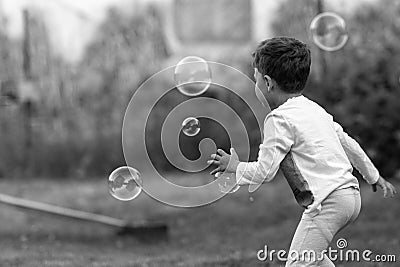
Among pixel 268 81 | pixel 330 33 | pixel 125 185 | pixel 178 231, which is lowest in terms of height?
pixel 178 231

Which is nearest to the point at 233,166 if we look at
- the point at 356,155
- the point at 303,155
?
the point at 303,155

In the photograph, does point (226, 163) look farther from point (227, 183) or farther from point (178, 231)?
point (178, 231)

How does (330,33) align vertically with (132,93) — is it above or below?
above

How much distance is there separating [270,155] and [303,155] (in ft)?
0.57

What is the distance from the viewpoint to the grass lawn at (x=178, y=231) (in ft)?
23.5

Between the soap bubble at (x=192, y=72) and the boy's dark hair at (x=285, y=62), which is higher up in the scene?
the boy's dark hair at (x=285, y=62)

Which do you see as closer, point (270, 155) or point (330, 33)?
point (270, 155)

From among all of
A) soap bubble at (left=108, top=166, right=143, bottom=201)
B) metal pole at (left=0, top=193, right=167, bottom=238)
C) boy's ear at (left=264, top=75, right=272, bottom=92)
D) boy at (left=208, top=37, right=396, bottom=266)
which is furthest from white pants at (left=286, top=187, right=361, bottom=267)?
metal pole at (left=0, top=193, right=167, bottom=238)

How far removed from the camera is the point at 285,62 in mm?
4047

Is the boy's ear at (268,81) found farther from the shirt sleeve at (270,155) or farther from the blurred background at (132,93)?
the blurred background at (132,93)

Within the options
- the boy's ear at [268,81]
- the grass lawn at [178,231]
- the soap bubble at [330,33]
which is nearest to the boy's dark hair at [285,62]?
the boy's ear at [268,81]

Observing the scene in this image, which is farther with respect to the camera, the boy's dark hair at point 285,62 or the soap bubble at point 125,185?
the soap bubble at point 125,185

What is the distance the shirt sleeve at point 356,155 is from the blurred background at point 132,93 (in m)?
2.52

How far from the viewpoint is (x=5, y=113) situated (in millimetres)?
16375
